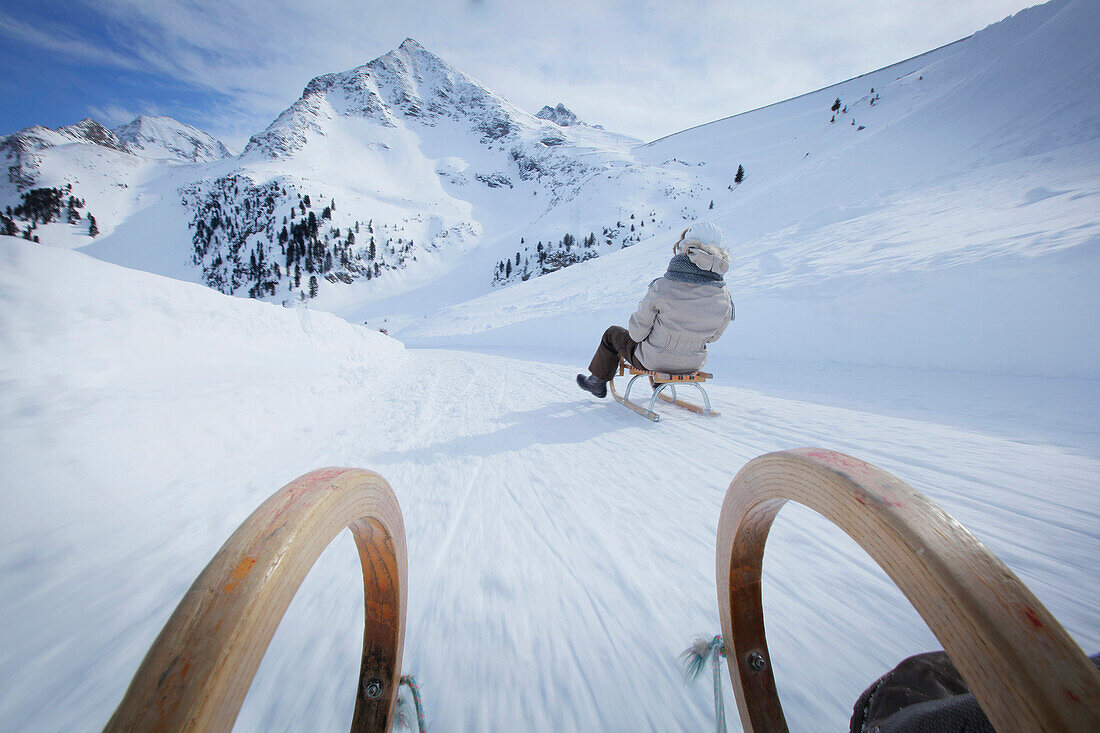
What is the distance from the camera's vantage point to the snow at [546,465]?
3.74 feet

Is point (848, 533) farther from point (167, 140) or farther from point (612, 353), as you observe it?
point (167, 140)

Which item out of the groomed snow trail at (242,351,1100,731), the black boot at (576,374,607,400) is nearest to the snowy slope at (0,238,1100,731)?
the groomed snow trail at (242,351,1100,731)

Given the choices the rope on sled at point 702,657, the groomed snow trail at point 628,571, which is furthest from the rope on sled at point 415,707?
the rope on sled at point 702,657

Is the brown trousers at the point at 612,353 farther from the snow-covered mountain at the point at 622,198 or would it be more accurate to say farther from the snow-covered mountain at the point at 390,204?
the snow-covered mountain at the point at 390,204

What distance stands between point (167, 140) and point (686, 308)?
896 feet

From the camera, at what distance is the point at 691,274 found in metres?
2.91

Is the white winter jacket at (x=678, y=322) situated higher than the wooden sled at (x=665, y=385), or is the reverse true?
the white winter jacket at (x=678, y=322)

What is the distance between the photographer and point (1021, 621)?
40cm

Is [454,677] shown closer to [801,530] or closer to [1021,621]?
[1021,621]

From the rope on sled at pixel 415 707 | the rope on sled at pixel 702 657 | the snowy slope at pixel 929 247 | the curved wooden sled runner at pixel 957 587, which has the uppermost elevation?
the snowy slope at pixel 929 247

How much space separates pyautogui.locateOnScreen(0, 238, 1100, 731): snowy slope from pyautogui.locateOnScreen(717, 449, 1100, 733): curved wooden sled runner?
2.39 feet

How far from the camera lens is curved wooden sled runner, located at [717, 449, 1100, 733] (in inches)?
14.3

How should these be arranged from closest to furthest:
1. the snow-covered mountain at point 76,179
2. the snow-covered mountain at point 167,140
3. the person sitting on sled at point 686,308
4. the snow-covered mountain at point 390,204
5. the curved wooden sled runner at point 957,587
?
1. the curved wooden sled runner at point 957,587
2. the person sitting on sled at point 686,308
3. the snow-covered mountain at point 390,204
4. the snow-covered mountain at point 76,179
5. the snow-covered mountain at point 167,140

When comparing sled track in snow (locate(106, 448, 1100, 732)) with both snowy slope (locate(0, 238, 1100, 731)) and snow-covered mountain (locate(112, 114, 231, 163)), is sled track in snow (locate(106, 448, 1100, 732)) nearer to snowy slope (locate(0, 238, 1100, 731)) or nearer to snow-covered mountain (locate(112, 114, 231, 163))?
snowy slope (locate(0, 238, 1100, 731))
